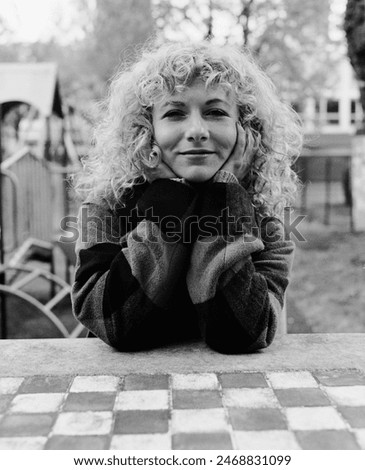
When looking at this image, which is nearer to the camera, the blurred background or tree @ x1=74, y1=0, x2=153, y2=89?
the blurred background

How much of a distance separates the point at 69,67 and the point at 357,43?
10.6 m

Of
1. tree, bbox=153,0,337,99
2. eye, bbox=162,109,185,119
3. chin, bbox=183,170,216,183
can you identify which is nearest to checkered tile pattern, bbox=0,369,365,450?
chin, bbox=183,170,216,183

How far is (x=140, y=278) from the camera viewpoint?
59.6 inches

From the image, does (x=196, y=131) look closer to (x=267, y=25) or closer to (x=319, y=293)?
(x=319, y=293)

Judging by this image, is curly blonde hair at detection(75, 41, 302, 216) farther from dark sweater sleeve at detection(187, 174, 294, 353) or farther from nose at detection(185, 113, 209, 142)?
dark sweater sleeve at detection(187, 174, 294, 353)

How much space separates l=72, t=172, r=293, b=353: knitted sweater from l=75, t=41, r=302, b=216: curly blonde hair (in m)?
0.26

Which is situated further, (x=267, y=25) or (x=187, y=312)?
(x=267, y=25)

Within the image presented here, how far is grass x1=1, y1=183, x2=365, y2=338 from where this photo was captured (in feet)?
11.6

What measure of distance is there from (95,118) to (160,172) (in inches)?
41.7

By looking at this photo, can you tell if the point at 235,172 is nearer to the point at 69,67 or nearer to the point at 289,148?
the point at 289,148

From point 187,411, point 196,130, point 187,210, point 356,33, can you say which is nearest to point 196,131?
point 196,130
